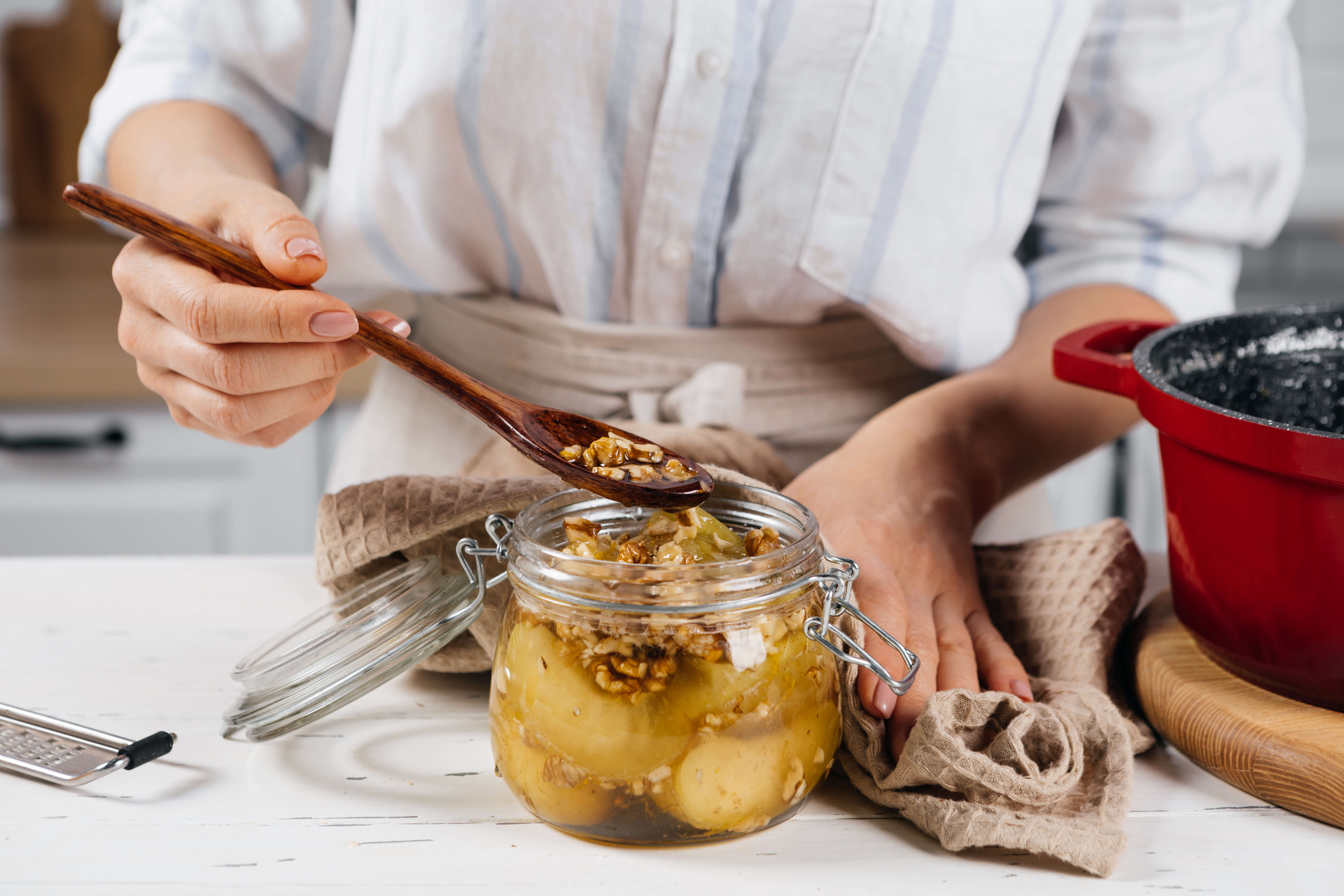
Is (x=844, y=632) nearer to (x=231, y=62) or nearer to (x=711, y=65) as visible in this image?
(x=711, y=65)

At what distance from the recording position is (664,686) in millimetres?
405

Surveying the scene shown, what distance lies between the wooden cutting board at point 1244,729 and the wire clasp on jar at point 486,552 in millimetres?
306

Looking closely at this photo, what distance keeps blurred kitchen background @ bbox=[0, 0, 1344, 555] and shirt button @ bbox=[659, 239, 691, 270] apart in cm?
73

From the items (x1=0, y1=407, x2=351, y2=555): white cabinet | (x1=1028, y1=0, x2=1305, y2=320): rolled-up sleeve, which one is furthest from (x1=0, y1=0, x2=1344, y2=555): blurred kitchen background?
(x1=1028, y1=0, x2=1305, y2=320): rolled-up sleeve

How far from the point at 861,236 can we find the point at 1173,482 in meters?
0.30

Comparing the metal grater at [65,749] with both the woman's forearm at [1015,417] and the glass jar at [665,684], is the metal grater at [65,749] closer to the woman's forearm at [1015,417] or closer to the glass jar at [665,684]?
the glass jar at [665,684]

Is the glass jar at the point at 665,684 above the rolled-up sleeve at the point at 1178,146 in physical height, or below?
below

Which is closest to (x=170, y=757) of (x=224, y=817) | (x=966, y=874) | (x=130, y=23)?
(x=224, y=817)

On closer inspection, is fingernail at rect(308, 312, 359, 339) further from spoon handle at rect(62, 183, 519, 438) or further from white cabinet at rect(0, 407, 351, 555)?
white cabinet at rect(0, 407, 351, 555)

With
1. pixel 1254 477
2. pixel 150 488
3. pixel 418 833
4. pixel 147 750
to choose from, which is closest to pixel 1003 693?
pixel 1254 477

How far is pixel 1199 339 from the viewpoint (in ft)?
1.94

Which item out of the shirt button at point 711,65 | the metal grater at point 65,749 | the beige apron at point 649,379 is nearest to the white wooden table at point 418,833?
the metal grater at point 65,749

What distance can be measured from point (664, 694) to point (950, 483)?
11.9 inches

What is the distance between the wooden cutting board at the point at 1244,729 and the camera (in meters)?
0.46
